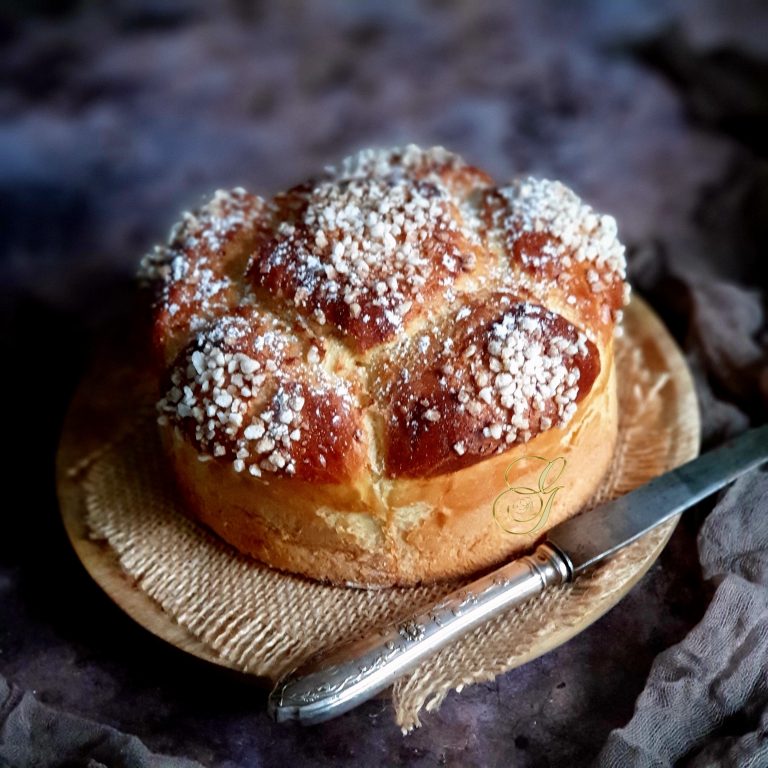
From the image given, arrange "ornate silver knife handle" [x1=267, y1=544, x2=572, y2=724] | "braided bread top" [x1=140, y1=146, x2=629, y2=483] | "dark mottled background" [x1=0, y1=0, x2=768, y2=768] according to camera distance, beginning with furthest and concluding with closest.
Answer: "dark mottled background" [x1=0, y1=0, x2=768, y2=768] < "braided bread top" [x1=140, y1=146, x2=629, y2=483] < "ornate silver knife handle" [x1=267, y1=544, x2=572, y2=724]

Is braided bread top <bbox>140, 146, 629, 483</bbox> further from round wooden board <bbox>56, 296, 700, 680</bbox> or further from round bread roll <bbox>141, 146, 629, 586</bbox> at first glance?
round wooden board <bbox>56, 296, 700, 680</bbox>

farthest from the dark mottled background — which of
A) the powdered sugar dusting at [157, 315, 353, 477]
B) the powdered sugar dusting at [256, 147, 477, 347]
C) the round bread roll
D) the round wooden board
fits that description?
the powdered sugar dusting at [256, 147, 477, 347]

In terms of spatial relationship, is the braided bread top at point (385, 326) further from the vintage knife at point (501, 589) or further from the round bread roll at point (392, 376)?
the vintage knife at point (501, 589)

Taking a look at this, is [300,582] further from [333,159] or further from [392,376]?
[333,159]

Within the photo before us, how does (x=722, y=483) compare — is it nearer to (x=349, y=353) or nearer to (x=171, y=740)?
(x=349, y=353)

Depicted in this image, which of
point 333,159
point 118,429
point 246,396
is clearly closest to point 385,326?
point 246,396

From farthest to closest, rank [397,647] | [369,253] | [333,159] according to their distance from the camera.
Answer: [333,159] < [369,253] < [397,647]

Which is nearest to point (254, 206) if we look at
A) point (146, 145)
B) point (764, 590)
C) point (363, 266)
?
point (363, 266)
